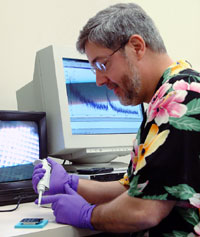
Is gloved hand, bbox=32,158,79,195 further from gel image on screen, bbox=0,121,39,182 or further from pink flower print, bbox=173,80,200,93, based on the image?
pink flower print, bbox=173,80,200,93

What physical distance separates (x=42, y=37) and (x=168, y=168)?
1282 mm

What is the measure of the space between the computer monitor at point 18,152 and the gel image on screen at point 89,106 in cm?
15

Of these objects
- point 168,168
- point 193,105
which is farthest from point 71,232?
point 193,105

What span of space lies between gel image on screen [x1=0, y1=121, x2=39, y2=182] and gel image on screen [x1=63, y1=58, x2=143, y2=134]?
0.58 feet

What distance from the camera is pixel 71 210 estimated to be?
0.86 m

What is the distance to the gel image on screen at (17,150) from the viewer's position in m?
1.12

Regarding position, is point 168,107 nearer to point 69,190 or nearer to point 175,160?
point 175,160

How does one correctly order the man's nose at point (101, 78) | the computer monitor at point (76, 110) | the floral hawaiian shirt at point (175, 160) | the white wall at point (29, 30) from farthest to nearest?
the white wall at point (29, 30), the computer monitor at point (76, 110), the man's nose at point (101, 78), the floral hawaiian shirt at point (175, 160)

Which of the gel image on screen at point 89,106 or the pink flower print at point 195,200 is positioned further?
the gel image on screen at point 89,106

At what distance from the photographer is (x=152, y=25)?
1.03 metres

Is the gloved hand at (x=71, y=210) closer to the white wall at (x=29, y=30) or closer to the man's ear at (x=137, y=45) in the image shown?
the man's ear at (x=137, y=45)

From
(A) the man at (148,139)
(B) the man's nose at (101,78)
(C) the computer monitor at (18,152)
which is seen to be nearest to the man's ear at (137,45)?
(A) the man at (148,139)

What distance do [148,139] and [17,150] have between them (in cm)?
57

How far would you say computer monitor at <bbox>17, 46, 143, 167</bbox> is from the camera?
4.09 ft
